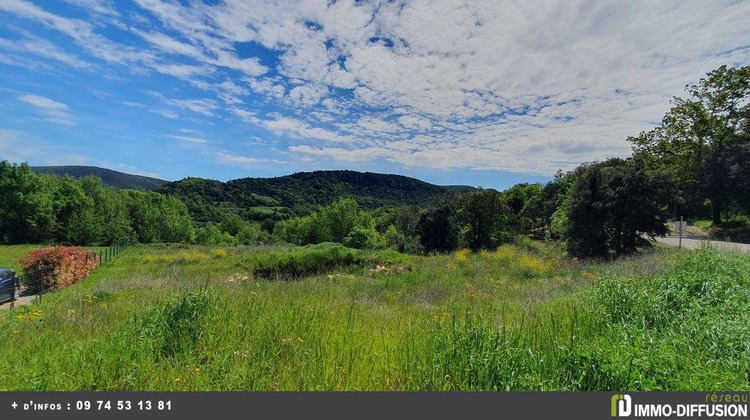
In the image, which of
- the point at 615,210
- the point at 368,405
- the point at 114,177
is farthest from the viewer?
the point at 114,177

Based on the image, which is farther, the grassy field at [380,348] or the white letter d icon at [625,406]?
the grassy field at [380,348]

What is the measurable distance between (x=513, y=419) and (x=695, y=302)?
15.2 feet

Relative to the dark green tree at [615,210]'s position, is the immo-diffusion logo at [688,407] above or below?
below

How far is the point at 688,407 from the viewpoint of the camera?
2.75m

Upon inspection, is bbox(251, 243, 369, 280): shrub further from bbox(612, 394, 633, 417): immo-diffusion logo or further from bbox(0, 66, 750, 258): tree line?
bbox(612, 394, 633, 417): immo-diffusion logo

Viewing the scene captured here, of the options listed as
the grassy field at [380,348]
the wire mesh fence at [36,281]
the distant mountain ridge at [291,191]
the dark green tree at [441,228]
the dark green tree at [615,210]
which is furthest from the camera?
the distant mountain ridge at [291,191]

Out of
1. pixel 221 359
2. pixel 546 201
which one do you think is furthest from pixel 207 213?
pixel 221 359

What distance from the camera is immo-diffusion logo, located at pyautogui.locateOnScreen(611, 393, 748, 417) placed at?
2.74 metres

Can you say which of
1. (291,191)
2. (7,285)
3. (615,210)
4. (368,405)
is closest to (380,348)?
(368,405)

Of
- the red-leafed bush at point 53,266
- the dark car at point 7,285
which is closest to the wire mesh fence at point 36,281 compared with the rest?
the red-leafed bush at point 53,266

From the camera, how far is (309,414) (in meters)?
2.65

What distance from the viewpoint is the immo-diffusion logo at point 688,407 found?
8.98ft

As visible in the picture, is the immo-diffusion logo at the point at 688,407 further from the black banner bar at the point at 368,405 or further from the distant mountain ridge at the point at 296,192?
the distant mountain ridge at the point at 296,192

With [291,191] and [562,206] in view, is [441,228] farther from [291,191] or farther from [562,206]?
[291,191]
